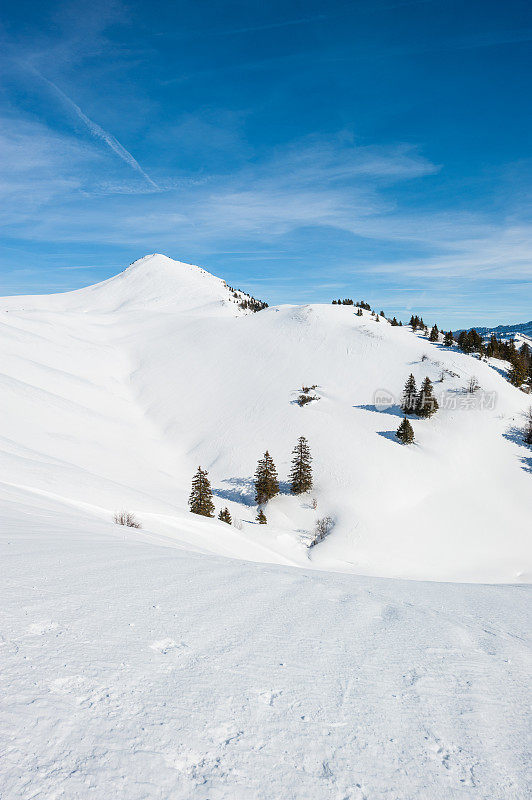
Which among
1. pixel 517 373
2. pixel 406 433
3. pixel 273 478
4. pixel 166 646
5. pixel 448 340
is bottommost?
pixel 273 478

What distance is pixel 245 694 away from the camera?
2703mm

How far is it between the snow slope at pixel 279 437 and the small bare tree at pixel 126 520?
2.90ft

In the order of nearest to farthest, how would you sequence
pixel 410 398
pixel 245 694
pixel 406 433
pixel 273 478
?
pixel 245 694, pixel 273 478, pixel 406 433, pixel 410 398

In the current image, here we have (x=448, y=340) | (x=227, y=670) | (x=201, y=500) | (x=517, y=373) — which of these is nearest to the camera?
(x=227, y=670)

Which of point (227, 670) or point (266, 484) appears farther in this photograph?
point (266, 484)

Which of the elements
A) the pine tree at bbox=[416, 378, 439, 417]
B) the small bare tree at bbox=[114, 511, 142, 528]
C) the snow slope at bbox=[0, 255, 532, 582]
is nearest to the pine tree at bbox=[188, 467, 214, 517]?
the snow slope at bbox=[0, 255, 532, 582]

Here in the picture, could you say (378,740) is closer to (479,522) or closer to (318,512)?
(318,512)

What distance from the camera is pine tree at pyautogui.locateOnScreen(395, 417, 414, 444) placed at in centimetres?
4207

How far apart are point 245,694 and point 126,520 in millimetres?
12483

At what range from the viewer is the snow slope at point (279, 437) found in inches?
1008

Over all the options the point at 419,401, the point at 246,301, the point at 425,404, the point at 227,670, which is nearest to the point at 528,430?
the point at 425,404

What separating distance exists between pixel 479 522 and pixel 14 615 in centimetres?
3730

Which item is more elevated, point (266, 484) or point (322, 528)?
point (266, 484)

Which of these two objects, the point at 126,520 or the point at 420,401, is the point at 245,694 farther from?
the point at 420,401
